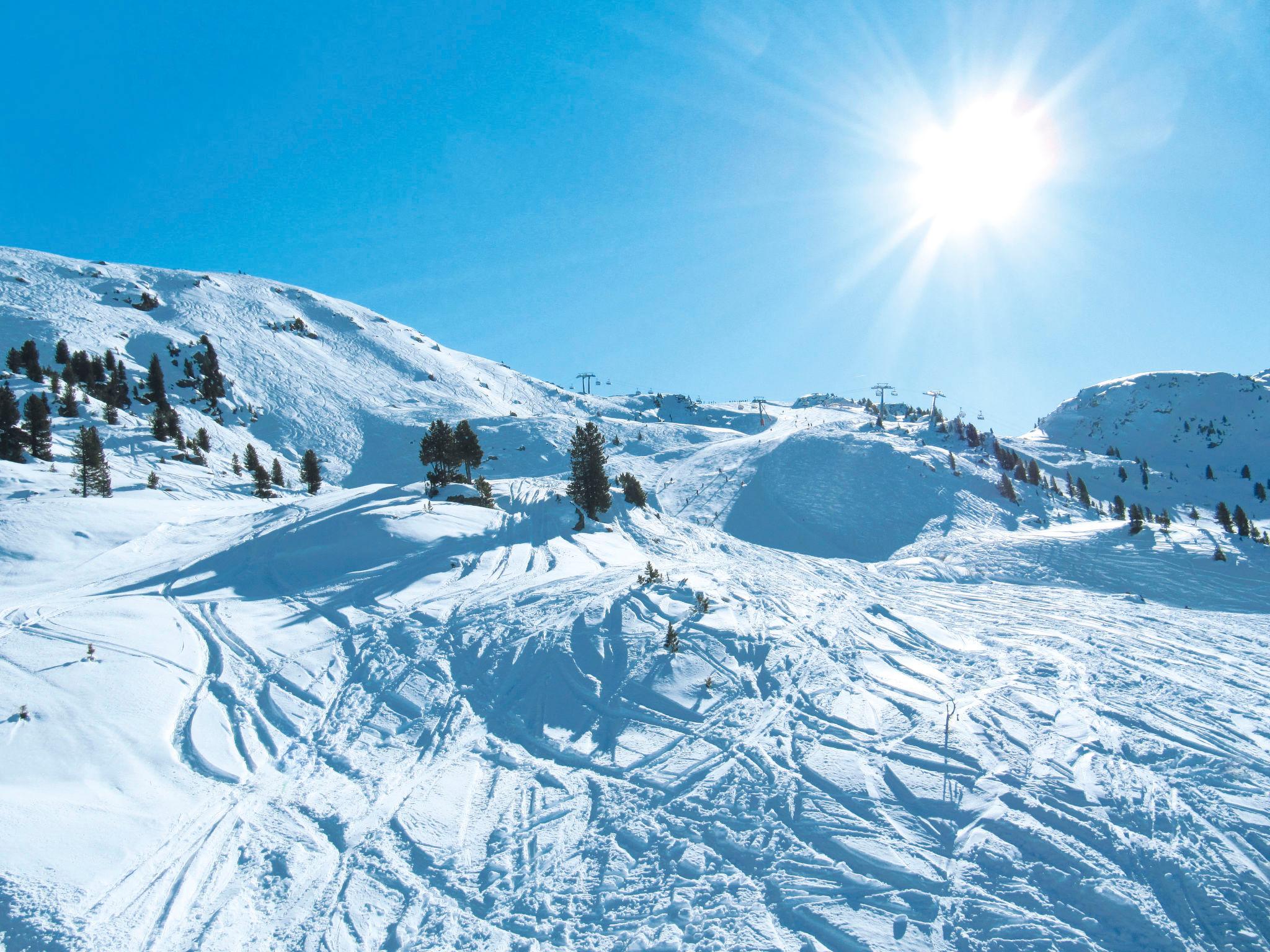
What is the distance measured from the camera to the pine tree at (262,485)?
35.8 metres

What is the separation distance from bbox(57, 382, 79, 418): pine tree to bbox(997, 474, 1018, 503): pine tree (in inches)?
2761

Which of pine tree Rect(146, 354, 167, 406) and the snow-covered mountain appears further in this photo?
pine tree Rect(146, 354, 167, 406)

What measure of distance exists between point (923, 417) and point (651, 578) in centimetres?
9232

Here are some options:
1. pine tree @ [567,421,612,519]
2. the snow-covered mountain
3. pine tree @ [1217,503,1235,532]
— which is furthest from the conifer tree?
pine tree @ [1217,503,1235,532]

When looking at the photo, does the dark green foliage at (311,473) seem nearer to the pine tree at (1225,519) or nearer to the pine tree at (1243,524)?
the pine tree at (1225,519)

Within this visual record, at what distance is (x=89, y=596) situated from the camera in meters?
14.7

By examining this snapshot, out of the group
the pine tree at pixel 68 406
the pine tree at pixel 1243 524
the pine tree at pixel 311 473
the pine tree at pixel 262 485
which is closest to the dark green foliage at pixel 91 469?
the pine tree at pixel 262 485

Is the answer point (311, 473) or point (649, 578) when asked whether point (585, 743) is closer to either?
point (649, 578)

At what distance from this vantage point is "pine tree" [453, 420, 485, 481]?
1230 inches

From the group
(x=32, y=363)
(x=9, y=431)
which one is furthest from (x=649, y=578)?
(x=32, y=363)

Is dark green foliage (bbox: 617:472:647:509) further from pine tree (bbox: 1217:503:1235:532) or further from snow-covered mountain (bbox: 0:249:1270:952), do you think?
pine tree (bbox: 1217:503:1235:532)

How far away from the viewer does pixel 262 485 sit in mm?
36312

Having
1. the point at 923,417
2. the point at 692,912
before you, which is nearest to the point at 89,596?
the point at 692,912

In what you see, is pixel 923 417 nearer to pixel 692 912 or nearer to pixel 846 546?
pixel 846 546
